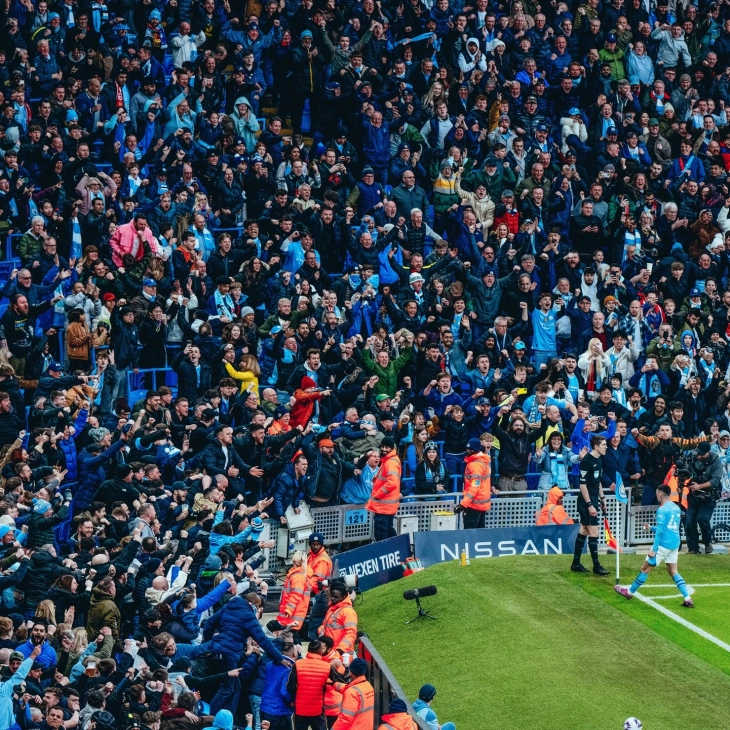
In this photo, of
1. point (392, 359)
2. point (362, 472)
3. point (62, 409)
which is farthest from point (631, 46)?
point (62, 409)

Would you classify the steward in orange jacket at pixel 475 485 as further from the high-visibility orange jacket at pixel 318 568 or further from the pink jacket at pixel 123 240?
the pink jacket at pixel 123 240

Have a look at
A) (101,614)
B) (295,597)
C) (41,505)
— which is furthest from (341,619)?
(41,505)

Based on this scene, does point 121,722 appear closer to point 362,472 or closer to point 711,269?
point 362,472

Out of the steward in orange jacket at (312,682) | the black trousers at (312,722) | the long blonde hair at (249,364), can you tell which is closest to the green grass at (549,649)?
the black trousers at (312,722)

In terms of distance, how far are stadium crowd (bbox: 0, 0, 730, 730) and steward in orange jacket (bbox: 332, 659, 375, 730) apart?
49mm

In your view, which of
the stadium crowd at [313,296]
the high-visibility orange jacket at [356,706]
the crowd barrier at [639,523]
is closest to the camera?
the high-visibility orange jacket at [356,706]

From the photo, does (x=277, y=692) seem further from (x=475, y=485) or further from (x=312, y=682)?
(x=475, y=485)

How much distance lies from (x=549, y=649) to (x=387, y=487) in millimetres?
4765

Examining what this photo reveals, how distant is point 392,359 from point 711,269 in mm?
8007

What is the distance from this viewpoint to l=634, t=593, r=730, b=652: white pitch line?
22.2m

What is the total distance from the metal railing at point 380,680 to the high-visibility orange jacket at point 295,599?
1.00 metres

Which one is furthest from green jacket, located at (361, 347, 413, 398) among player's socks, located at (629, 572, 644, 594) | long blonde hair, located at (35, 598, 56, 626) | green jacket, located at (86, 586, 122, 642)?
long blonde hair, located at (35, 598, 56, 626)

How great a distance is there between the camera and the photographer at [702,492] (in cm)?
2611

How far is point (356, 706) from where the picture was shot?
1819 cm
